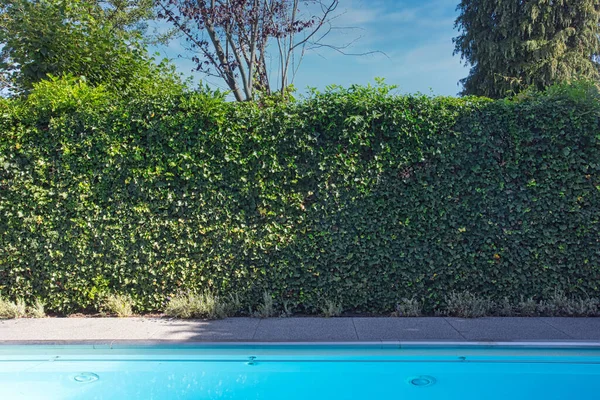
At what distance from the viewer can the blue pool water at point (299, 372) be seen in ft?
16.7

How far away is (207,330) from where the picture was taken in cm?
621

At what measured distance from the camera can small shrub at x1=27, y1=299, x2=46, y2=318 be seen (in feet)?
23.4

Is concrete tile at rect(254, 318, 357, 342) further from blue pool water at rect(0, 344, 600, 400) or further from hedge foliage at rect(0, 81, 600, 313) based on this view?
hedge foliage at rect(0, 81, 600, 313)

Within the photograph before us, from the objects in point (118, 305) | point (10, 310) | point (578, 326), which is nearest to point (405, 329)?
point (578, 326)

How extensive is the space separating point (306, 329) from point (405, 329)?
138cm

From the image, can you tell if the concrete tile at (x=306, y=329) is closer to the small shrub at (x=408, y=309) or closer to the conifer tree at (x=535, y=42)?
the small shrub at (x=408, y=309)

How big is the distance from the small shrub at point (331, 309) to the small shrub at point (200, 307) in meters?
1.41

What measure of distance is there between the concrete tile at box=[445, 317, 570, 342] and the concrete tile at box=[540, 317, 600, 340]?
122 mm

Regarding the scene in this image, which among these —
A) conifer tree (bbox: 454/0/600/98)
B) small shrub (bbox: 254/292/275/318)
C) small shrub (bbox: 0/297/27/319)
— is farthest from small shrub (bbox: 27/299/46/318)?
conifer tree (bbox: 454/0/600/98)

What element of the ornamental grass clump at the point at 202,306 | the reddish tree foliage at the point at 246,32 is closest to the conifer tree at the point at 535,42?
the reddish tree foliage at the point at 246,32

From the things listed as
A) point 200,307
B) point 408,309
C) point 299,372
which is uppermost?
point 200,307

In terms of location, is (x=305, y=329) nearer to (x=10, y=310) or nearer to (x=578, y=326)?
(x=578, y=326)

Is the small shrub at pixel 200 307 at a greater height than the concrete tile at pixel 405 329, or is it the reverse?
the small shrub at pixel 200 307

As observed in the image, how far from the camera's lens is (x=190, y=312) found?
6887 millimetres
